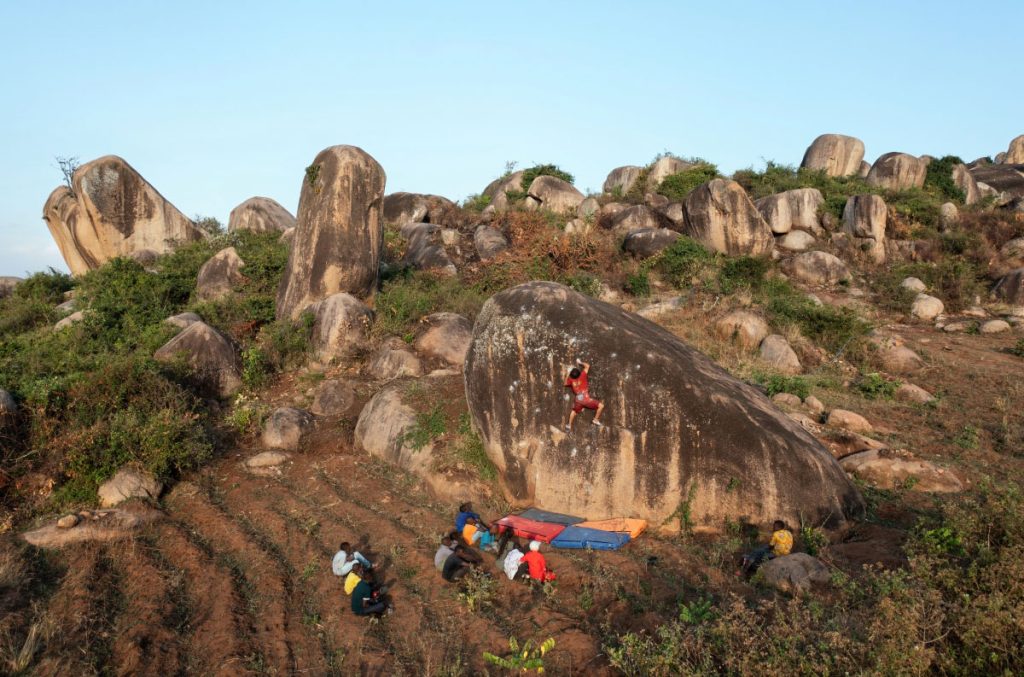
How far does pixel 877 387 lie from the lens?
13.1 meters

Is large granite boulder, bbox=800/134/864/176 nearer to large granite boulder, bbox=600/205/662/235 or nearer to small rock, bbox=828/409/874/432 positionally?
large granite boulder, bbox=600/205/662/235

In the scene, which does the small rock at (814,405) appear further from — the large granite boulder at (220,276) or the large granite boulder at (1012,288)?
the large granite boulder at (220,276)

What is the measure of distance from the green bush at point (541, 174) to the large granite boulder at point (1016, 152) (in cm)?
2617

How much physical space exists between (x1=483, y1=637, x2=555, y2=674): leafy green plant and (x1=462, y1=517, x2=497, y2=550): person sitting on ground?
2.00 meters

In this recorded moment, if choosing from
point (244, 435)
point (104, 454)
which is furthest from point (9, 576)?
point (244, 435)

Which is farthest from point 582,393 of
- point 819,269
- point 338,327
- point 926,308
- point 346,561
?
point 819,269

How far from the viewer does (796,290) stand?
19.3 m

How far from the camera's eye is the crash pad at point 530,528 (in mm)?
7711

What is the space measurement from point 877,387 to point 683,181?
1512 centimetres

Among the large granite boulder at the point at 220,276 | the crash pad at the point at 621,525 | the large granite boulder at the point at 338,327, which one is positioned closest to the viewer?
the crash pad at the point at 621,525

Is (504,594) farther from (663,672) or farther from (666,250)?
(666,250)

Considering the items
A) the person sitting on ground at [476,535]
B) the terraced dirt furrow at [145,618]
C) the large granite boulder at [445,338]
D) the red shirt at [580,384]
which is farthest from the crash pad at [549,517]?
the large granite boulder at [445,338]

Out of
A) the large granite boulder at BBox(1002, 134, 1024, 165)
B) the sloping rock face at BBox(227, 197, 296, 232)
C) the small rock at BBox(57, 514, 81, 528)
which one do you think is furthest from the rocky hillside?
the large granite boulder at BBox(1002, 134, 1024, 165)

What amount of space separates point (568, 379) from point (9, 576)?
6315 millimetres
